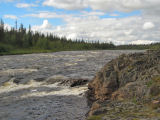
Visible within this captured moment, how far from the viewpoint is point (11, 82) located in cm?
2542

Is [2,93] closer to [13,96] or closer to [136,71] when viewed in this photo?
[13,96]

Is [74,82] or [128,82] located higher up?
[128,82]

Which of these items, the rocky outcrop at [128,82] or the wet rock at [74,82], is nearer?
the rocky outcrop at [128,82]

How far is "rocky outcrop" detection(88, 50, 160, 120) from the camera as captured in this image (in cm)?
1203

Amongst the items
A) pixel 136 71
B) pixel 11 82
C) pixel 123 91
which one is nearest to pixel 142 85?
pixel 123 91

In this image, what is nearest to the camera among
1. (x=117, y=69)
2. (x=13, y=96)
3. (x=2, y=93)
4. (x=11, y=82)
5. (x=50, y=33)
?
(x=117, y=69)

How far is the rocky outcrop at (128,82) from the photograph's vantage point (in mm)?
12031

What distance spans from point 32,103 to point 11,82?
10061 millimetres

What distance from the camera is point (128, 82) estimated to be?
50.0ft

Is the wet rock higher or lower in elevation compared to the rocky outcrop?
lower

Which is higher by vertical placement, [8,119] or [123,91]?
[123,91]

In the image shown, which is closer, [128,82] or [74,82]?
[128,82]

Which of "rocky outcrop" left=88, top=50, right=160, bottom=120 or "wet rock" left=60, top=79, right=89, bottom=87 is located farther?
"wet rock" left=60, top=79, right=89, bottom=87

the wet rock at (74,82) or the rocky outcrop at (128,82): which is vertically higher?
the rocky outcrop at (128,82)
